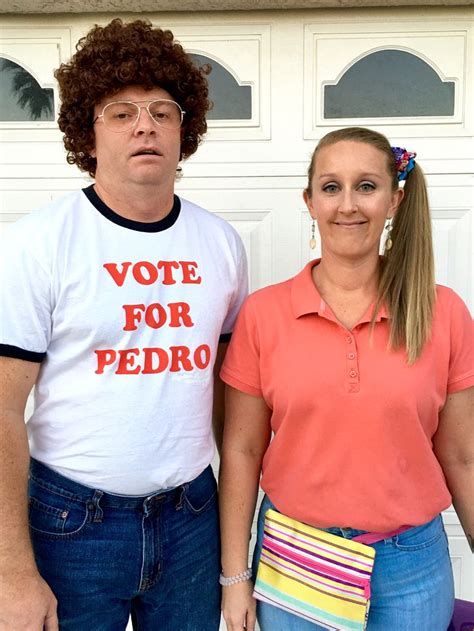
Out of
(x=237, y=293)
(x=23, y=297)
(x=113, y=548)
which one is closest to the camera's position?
(x=23, y=297)

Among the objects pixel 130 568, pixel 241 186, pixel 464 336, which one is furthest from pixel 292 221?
pixel 130 568

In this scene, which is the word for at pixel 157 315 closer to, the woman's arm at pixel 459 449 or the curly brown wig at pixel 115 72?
the curly brown wig at pixel 115 72

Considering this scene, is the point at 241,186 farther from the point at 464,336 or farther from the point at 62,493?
the point at 62,493

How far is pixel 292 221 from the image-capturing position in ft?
7.52

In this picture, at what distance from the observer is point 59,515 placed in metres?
1.36

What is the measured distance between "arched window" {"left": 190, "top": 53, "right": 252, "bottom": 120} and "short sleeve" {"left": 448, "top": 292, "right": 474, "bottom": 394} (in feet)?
4.05

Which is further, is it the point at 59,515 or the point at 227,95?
the point at 227,95

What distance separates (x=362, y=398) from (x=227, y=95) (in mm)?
1418

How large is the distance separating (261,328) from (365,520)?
51cm

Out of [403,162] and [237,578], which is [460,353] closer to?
[403,162]

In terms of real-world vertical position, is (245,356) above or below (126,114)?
below

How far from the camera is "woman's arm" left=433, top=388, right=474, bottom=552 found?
1.47m

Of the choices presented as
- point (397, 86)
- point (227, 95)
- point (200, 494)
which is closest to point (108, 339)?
point (200, 494)

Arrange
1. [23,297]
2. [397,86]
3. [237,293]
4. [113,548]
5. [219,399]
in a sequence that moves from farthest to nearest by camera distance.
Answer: [397,86] < [219,399] < [237,293] < [113,548] < [23,297]
